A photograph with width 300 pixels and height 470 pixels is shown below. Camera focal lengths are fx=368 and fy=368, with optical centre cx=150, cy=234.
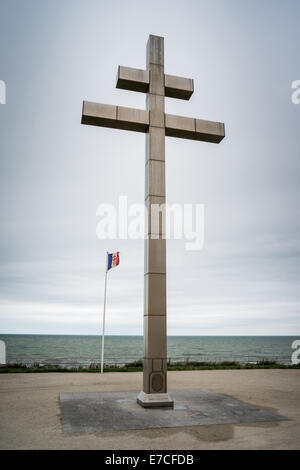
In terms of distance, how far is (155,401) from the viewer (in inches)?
306

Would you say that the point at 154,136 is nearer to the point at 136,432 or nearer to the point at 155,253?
the point at 155,253

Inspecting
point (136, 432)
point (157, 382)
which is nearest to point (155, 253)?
point (157, 382)

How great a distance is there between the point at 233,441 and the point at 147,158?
637 centimetres

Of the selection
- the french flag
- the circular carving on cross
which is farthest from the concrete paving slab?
the french flag

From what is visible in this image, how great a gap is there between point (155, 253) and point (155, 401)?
3182 millimetres

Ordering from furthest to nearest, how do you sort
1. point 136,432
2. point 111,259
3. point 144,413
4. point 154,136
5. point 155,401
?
point 111,259
point 154,136
point 155,401
point 144,413
point 136,432

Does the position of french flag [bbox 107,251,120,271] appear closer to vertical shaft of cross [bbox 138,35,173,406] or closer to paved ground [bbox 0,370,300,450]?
paved ground [bbox 0,370,300,450]

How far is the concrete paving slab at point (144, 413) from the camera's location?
639 cm

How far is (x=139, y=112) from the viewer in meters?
9.27

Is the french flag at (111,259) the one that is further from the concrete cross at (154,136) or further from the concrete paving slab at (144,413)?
the concrete cross at (154,136)

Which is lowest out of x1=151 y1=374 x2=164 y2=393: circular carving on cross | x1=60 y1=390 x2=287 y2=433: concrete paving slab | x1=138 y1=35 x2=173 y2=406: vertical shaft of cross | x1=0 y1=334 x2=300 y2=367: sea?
x1=0 y1=334 x2=300 y2=367: sea

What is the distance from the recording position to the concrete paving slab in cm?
639

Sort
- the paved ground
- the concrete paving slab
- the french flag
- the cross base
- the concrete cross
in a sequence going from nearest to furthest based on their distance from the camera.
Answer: the paved ground < the concrete paving slab < the cross base < the concrete cross < the french flag
